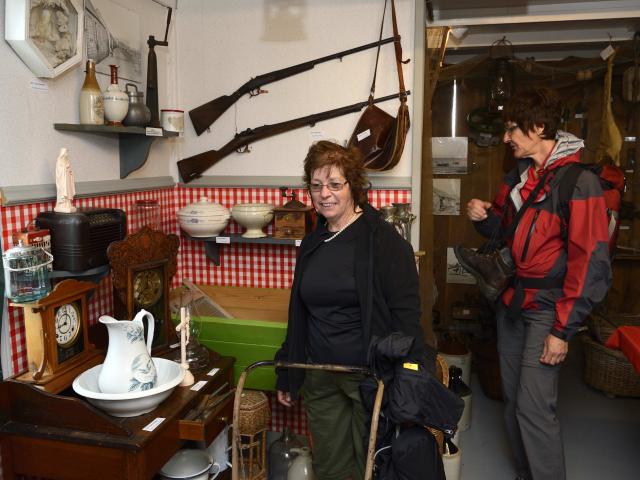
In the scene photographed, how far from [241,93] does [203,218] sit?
25.7 inches

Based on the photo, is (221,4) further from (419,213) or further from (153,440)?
(153,440)

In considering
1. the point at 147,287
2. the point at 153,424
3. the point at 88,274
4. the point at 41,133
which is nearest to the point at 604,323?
the point at 147,287

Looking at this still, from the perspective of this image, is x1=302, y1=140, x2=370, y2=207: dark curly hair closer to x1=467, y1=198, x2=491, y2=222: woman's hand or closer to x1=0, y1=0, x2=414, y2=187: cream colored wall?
x1=467, y1=198, x2=491, y2=222: woman's hand

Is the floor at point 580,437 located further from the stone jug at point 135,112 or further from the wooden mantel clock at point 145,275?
the stone jug at point 135,112

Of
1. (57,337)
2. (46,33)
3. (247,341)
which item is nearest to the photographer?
(57,337)

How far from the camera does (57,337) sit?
1755mm

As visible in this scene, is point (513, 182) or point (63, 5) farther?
point (513, 182)

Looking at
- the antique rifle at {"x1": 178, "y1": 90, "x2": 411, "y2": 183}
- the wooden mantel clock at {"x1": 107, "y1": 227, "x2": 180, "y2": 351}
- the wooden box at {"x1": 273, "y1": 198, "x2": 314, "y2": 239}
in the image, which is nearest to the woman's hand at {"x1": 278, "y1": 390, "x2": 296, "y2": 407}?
the wooden mantel clock at {"x1": 107, "y1": 227, "x2": 180, "y2": 351}

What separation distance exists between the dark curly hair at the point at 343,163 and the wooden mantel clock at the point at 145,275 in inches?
28.1

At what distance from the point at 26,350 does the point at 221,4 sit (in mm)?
1803

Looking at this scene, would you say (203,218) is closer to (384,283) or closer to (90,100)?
(90,100)

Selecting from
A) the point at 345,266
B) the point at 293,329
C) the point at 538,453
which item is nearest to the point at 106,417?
the point at 293,329

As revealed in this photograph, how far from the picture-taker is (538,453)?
220 centimetres

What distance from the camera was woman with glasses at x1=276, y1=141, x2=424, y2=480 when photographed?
1739 mm
